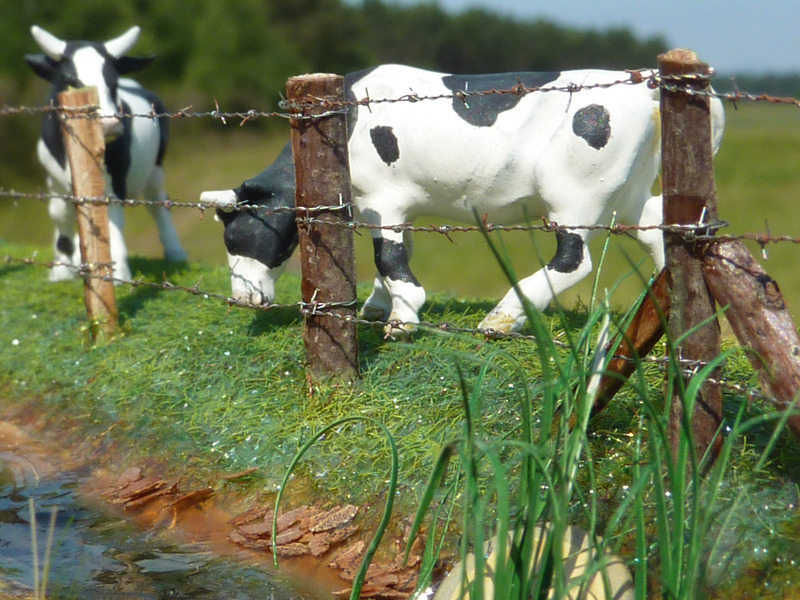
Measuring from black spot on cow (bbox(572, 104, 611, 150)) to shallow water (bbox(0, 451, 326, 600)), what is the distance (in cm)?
195

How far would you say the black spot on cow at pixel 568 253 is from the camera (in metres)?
3.60

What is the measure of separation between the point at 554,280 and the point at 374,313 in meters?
1.03

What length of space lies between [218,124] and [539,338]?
893 inches

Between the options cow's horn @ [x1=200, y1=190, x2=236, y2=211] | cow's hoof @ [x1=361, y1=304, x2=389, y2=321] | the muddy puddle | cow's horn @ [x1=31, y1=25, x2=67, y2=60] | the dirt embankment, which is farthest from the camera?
cow's horn @ [x1=31, y1=25, x2=67, y2=60]

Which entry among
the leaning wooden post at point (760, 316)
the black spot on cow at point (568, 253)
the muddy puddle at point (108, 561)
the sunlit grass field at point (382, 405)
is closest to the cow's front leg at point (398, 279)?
the sunlit grass field at point (382, 405)

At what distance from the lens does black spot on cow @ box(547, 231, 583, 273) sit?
360 cm

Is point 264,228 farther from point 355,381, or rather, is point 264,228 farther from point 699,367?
point 699,367

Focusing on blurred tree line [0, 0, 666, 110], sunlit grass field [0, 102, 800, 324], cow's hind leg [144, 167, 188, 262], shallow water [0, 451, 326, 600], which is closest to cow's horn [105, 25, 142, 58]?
cow's hind leg [144, 167, 188, 262]

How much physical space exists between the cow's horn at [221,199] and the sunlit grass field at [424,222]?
709cm

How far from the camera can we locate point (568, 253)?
361 cm

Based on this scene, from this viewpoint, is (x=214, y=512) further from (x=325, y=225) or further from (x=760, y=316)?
(x=760, y=316)

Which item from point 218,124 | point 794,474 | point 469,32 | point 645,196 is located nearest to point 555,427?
point 794,474

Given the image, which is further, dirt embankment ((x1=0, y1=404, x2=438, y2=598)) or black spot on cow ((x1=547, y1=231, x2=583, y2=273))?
black spot on cow ((x1=547, y1=231, x2=583, y2=273))

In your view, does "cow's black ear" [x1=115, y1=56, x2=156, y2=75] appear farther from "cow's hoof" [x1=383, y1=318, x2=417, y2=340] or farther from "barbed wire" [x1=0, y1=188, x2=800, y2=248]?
"cow's hoof" [x1=383, y1=318, x2=417, y2=340]
